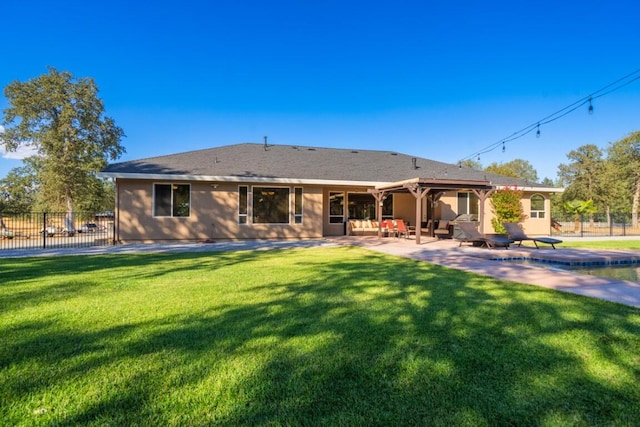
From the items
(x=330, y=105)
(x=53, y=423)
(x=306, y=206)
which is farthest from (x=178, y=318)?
(x=330, y=105)

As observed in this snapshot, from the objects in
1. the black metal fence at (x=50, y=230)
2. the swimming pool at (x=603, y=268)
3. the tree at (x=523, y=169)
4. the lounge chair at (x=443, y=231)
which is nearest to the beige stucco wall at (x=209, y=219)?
the black metal fence at (x=50, y=230)

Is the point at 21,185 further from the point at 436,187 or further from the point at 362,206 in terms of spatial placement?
the point at 436,187

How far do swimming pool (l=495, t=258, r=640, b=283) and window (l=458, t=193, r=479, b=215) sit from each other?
9.59 meters

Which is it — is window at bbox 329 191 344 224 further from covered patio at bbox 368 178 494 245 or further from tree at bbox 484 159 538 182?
tree at bbox 484 159 538 182

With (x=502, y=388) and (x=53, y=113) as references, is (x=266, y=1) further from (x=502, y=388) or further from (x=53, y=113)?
(x=53, y=113)

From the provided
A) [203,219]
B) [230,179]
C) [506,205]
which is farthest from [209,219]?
[506,205]

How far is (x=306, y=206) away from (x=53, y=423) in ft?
46.3

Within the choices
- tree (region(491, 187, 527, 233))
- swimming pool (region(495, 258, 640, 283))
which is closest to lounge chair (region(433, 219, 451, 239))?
tree (region(491, 187, 527, 233))

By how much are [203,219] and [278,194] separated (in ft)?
11.1

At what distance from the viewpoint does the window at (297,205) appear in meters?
15.8

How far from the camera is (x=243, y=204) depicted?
1513cm

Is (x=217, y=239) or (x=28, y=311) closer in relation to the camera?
(x=28, y=311)

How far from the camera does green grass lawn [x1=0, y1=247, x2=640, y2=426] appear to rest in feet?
6.88

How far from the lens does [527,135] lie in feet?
53.0
